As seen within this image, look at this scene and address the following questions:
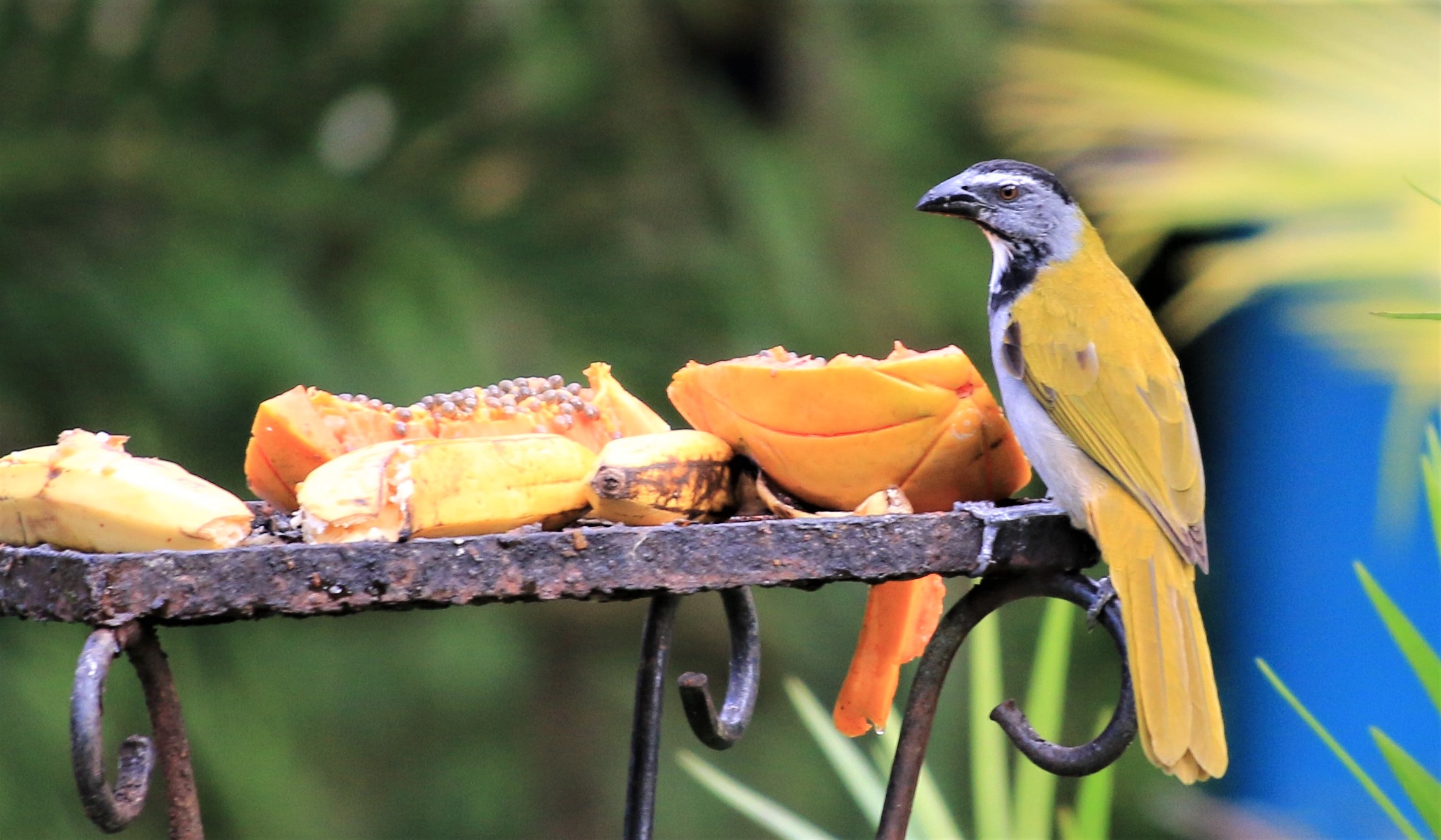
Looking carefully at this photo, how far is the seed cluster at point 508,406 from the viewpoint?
1.44 m

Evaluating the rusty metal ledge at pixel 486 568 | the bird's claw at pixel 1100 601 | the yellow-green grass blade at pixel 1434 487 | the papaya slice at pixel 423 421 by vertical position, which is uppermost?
the papaya slice at pixel 423 421

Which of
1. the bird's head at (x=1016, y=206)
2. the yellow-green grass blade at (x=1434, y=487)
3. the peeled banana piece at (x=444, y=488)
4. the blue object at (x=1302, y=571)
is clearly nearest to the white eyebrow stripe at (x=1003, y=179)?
the bird's head at (x=1016, y=206)

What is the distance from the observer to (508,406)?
146 cm

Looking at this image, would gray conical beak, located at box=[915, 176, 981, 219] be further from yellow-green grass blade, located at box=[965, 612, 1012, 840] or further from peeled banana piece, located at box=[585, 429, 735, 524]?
peeled banana piece, located at box=[585, 429, 735, 524]

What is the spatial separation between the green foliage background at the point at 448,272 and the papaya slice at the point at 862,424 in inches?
92.3

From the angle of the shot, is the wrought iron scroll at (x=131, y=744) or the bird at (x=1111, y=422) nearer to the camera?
the wrought iron scroll at (x=131, y=744)

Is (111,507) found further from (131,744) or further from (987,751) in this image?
(987,751)

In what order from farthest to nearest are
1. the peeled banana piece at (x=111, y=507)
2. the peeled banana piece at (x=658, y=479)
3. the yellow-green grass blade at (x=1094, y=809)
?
the yellow-green grass blade at (x=1094, y=809)
the peeled banana piece at (x=658, y=479)
the peeled banana piece at (x=111, y=507)

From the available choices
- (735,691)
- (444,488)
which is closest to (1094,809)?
(735,691)

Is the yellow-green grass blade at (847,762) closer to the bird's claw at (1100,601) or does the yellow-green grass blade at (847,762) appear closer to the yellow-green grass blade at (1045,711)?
the yellow-green grass blade at (1045,711)

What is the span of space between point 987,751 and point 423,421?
1.03m

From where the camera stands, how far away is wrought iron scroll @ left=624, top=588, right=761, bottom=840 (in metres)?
1.58

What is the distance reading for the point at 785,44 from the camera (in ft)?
14.1

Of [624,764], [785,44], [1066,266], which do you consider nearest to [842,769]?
[1066,266]
